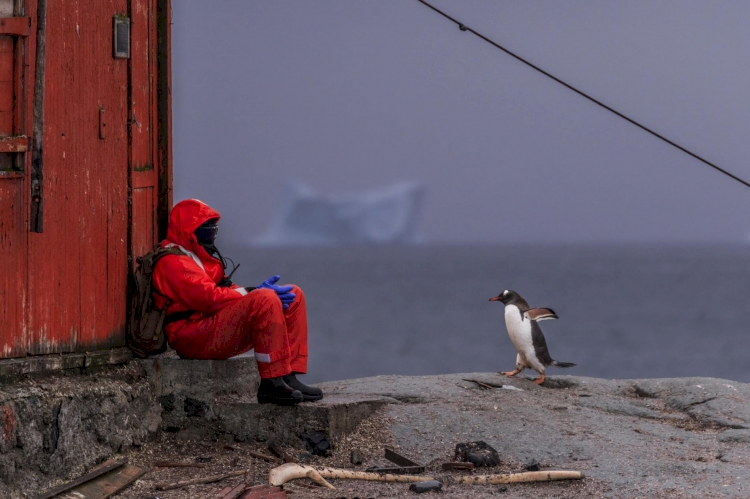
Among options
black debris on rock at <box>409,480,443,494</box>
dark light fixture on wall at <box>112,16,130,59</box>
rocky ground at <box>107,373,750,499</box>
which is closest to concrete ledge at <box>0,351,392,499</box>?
rocky ground at <box>107,373,750,499</box>

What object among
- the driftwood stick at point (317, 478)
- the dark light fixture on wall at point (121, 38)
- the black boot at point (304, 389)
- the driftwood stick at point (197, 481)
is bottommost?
the driftwood stick at point (197, 481)

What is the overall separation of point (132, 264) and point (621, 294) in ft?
251

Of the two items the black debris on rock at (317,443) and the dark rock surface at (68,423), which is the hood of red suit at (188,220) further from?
the black debris on rock at (317,443)

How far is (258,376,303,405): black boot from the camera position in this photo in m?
6.77

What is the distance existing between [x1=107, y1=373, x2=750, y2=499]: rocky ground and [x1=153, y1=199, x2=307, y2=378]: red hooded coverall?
574 millimetres

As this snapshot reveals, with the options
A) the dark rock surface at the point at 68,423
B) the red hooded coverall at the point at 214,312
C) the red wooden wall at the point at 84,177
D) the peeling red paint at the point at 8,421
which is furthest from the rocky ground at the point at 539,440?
the red wooden wall at the point at 84,177

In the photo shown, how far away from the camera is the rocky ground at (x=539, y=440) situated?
612 cm

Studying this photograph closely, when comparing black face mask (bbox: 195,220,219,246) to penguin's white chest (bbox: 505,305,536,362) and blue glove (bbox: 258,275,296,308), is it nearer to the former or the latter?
blue glove (bbox: 258,275,296,308)

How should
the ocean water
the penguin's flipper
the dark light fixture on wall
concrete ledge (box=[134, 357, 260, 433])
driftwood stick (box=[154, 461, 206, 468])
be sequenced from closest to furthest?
driftwood stick (box=[154, 461, 206, 468]) → the dark light fixture on wall → concrete ledge (box=[134, 357, 260, 433]) → the penguin's flipper → the ocean water

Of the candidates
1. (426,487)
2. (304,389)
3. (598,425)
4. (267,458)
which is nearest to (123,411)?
(267,458)

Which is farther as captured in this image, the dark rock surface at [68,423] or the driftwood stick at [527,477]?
the driftwood stick at [527,477]

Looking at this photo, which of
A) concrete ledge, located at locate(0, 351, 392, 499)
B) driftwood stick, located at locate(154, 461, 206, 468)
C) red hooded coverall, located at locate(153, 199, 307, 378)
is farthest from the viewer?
red hooded coverall, located at locate(153, 199, 307, 378)

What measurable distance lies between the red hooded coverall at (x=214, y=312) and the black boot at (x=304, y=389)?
0.06 meters

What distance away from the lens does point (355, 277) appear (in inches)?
4090
